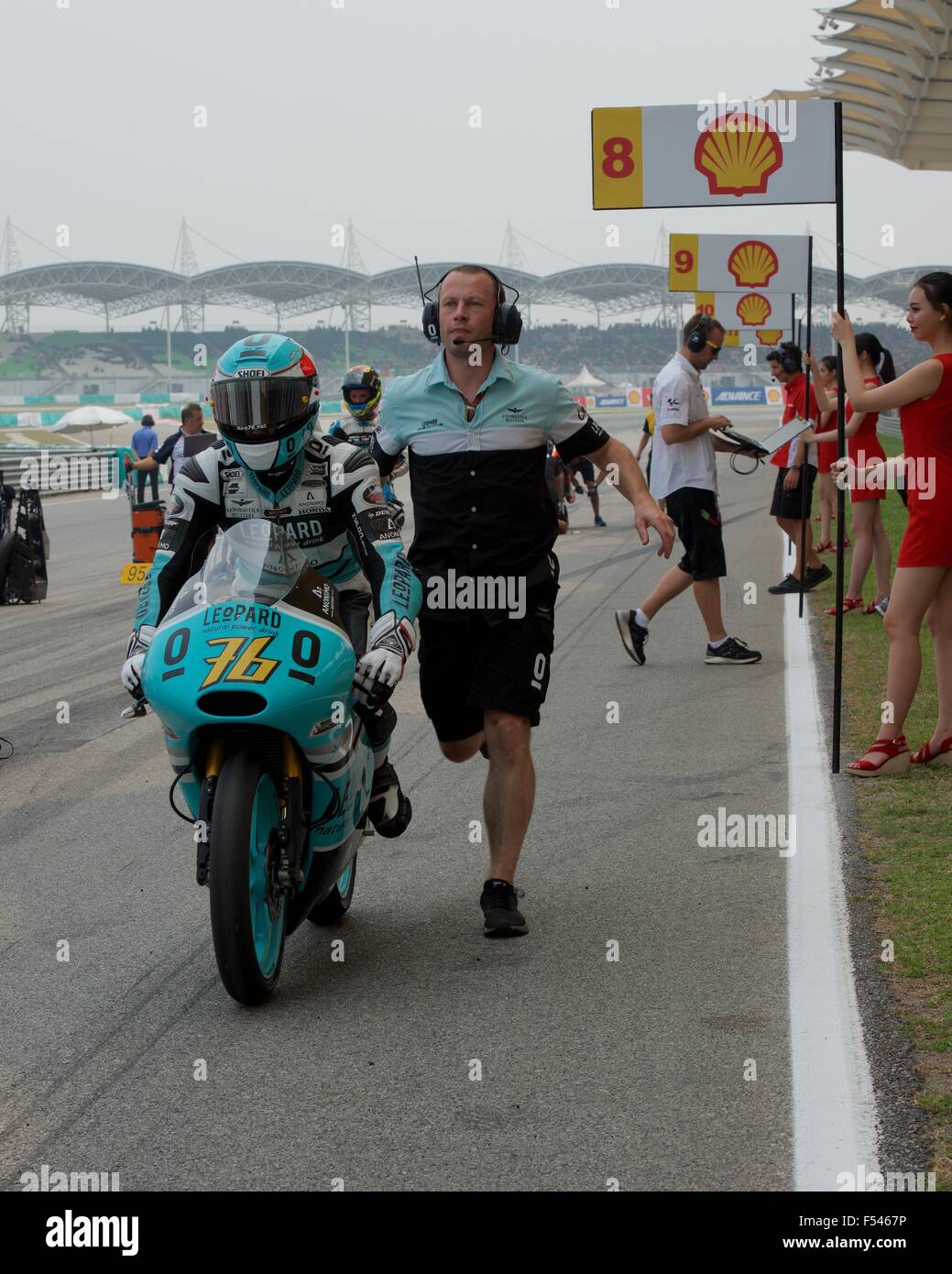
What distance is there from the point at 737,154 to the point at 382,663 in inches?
148

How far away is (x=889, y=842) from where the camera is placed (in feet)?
19.2

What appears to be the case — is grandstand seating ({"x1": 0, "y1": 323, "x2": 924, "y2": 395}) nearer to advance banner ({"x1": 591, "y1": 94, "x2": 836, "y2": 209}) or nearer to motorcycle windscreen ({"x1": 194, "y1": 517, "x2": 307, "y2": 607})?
advance banner ({"x1": 591, "y1": 94, "x2": 836, "y2": 209})

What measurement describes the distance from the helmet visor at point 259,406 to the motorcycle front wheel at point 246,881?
952mm

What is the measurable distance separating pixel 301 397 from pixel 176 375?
146 meters

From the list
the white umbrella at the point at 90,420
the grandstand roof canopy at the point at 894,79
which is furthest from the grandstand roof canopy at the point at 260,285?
the grandstand roof canopy at the point at 894,79

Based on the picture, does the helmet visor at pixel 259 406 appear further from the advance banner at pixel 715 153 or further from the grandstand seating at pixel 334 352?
the grandstand seating at pixel 334 352

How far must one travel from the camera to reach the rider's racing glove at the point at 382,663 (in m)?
4.45

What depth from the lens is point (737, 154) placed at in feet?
23.6

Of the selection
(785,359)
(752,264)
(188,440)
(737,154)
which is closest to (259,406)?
(737,154)

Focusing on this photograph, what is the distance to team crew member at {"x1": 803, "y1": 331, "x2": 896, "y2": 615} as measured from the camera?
1062 centimetres

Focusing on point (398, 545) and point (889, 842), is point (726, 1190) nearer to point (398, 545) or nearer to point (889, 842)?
point (398, 545)

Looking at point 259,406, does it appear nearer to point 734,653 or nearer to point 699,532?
point 699,532

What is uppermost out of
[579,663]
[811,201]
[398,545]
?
[811,201]
